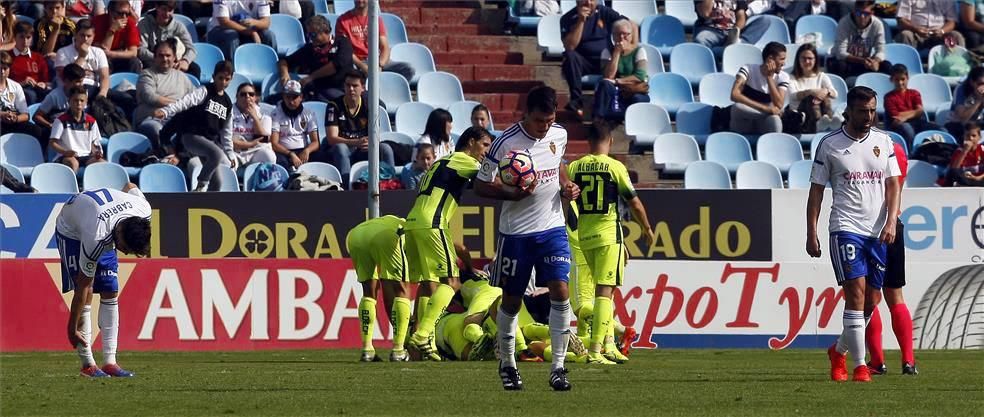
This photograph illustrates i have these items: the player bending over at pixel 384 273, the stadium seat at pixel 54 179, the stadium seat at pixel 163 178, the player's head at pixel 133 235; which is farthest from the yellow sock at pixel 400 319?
the stadium seat at pixel 54 179

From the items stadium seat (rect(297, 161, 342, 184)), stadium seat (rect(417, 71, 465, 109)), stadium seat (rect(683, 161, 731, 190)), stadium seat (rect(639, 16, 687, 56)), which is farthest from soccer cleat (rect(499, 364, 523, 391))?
stadium seat (rect(639, 16, 687, 56))

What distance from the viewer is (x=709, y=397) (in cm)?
1010

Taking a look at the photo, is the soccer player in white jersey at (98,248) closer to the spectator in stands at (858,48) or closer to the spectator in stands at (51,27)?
the spectator in stands at (51,27)

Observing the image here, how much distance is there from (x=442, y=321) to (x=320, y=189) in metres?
3.74

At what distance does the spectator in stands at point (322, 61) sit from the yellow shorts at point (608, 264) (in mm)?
7510

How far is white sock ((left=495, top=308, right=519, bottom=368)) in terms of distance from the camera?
10.4m

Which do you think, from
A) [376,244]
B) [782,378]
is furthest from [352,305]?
[782,378]

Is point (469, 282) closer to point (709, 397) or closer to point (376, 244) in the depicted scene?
point (376, 244)

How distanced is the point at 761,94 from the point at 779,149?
79cm

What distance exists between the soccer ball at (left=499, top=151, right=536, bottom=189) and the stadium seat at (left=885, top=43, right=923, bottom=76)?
1369 cm

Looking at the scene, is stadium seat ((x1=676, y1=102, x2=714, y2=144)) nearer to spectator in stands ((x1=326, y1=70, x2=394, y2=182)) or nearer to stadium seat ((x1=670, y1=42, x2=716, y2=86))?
stadium seat ((x1=670, y1=42, x2=716, y2=86))

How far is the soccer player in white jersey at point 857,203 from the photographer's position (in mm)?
11078

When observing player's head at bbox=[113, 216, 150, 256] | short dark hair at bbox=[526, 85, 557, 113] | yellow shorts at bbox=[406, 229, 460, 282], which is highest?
short dark hair at bbox=[526, 85, 557, 113]

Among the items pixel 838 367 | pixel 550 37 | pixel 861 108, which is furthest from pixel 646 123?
pixel 861 108
